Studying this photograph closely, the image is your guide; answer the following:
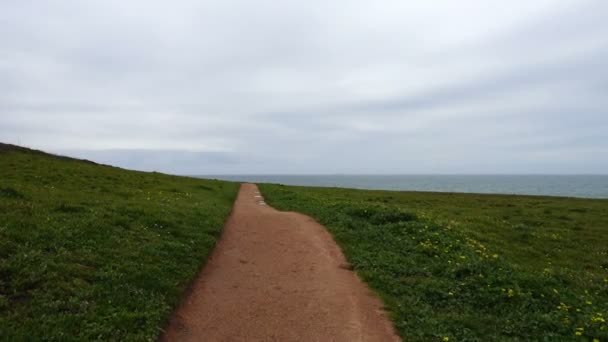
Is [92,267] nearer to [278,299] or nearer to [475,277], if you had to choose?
[278,299]

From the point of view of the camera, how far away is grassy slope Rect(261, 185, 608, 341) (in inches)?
326

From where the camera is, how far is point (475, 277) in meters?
10.9

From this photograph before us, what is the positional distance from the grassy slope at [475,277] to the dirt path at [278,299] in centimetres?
76

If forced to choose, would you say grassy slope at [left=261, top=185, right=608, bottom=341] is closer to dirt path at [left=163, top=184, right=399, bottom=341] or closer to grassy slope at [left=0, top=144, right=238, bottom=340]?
dirt path at [left=163, top=184, right=399, bottom=341]

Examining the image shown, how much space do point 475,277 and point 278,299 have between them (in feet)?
19.3

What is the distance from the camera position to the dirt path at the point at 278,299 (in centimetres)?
788

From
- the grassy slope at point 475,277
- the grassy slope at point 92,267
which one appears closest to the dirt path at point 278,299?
the grassy slope at point 92,267

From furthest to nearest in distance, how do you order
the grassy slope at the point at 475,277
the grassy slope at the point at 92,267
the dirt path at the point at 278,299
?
1. the grassy slope at the point at 475,277
2. the dirt path at the point at 278,299
3. the grassy slope at the point at 92,267

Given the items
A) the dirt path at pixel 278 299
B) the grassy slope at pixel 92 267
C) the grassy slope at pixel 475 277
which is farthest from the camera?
the grassy slope at pixel 475 277

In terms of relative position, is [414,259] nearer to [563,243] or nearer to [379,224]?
[379,224]

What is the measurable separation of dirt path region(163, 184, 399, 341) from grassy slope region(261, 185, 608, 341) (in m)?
0.76

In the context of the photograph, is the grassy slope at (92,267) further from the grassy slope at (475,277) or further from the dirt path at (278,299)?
the grassy slope at (475,277)

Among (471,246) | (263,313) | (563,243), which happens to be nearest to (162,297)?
(263,313)

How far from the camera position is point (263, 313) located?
8797 mm
